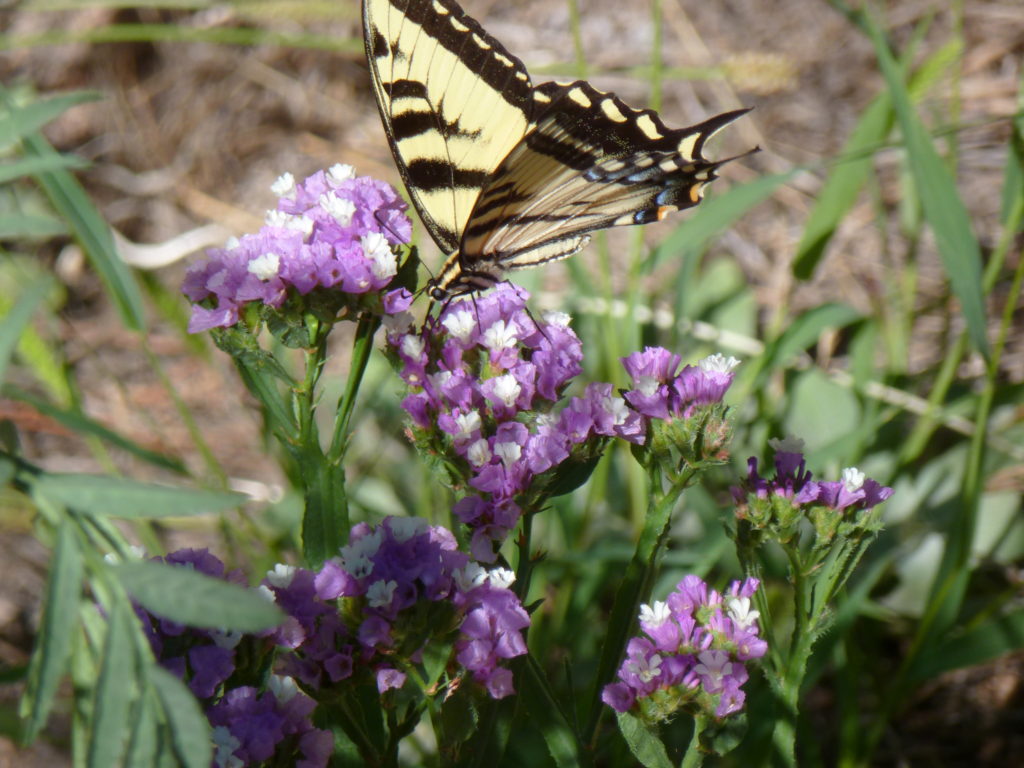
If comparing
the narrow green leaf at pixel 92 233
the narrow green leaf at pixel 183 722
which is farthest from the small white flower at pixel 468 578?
the narrow green leaf at pixel 92 233

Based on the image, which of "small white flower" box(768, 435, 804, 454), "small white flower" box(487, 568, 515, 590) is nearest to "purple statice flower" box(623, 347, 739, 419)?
"small white flower" box(768, 435, 804, 454)

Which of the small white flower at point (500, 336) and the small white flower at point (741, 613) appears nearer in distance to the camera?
the small white flower at point (741, 613)

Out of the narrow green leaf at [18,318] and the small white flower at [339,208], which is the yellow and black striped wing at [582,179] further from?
the narrow green leaf at [18,318]

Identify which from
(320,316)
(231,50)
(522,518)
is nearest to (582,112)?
(320,316)

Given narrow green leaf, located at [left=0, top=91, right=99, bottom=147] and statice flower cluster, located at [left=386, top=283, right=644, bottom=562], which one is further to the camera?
statice flower cluster, located at [left=386, top=283, right=644, bottom=562]

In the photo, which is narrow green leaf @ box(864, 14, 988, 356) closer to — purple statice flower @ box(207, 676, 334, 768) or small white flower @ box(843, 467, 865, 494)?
small white flower @ box(843, 467, 865, 494)

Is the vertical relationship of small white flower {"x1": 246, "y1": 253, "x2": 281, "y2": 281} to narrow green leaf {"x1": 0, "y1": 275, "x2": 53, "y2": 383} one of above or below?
below
